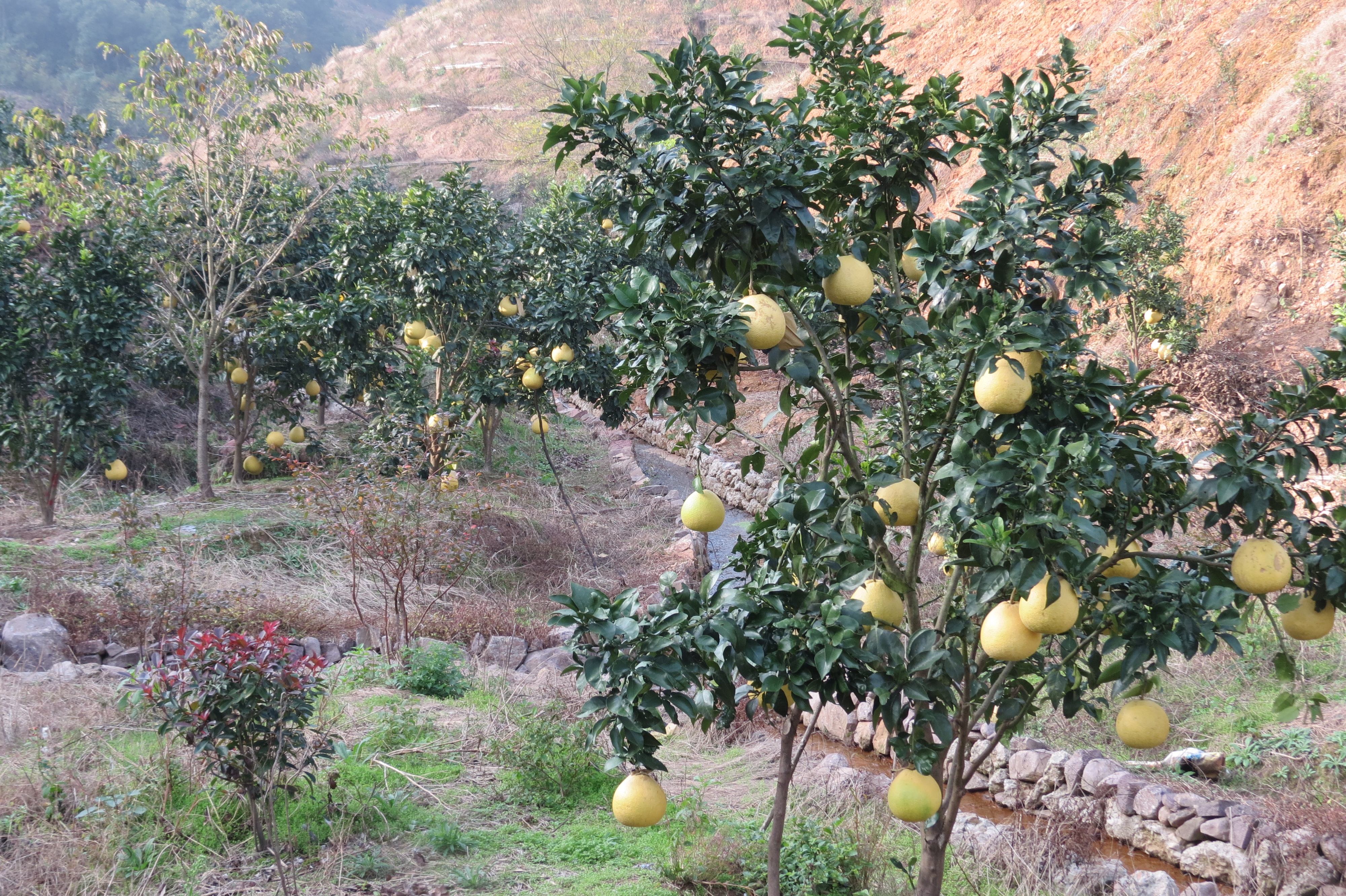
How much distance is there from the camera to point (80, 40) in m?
34.4

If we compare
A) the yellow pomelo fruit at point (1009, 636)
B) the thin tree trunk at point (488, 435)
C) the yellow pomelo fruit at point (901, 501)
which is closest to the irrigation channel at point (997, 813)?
the yellow pomelo fruit at point (901, 501)

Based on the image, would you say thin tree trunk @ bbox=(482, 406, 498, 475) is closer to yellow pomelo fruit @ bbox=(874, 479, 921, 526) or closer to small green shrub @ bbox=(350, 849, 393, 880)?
small green shrub @ bbox=(350, 849, 393, 880)

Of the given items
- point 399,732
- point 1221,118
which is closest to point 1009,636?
point 399,732

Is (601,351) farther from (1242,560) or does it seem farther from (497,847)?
(1242,560)

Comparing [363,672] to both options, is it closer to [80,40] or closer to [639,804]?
[639,804]

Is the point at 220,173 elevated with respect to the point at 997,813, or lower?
elevated

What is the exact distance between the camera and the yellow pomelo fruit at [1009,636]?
6.22ft

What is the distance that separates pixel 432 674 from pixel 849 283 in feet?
14.8

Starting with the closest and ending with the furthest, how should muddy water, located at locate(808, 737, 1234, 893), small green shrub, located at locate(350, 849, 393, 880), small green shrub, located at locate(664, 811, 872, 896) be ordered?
1. small green shrub, located at locate(350, 849, 393, 880)
2. small green shrub, located at locate(664, 811, 872, 896)
3. muddy water, located at locate(808, 737, 1234, 893)

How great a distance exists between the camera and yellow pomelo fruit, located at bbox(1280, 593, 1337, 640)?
6.77ft

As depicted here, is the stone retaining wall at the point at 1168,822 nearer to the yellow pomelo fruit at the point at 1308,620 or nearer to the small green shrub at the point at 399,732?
the yellow pomelo fruit at the point at 1308,620

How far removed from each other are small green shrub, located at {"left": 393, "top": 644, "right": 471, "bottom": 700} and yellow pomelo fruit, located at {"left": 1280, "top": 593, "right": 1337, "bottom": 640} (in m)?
4.88

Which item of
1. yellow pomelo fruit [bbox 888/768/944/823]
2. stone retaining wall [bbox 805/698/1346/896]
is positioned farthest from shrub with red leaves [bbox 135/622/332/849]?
yellow pomelo fruit [bbox 888/768/944/823]

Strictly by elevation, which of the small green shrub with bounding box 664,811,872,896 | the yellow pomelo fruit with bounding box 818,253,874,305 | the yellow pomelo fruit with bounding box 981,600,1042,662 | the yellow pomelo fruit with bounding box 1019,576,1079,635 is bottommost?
the small green shrub with bounding box 664,811,872,896
